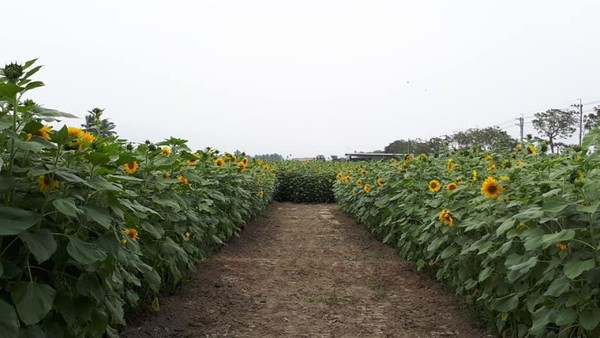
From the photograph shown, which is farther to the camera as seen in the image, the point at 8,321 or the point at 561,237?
the point at 561,237

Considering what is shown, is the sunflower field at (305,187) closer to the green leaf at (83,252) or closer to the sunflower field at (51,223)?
the sunflower field at (51,223)

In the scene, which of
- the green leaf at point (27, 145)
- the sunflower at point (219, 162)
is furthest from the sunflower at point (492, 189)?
the sunflower at point (219, 162)

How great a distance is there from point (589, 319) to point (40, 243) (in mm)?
2254

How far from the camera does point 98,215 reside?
6.01ft

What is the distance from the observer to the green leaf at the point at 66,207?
64.6 inches

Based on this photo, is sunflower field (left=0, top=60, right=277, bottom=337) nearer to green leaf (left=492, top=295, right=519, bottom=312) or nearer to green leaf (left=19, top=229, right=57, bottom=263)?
green leaf (left=19, top=229, right=57, bottom=263)

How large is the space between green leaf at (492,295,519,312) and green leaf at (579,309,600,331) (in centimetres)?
50

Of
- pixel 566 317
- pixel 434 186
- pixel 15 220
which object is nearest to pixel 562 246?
pixel 566 317

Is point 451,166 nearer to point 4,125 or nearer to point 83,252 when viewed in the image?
point 83,252

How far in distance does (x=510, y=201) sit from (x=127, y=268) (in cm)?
237

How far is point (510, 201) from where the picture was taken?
332cm

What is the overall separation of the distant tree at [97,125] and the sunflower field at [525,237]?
2.40 m

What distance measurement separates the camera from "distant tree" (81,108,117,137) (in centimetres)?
318

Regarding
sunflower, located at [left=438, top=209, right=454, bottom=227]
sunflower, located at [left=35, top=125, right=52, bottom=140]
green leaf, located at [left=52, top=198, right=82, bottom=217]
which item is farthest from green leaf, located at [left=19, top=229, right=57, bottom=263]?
sunflower, located at [left=438, top=209, right=454, bottom=227]
